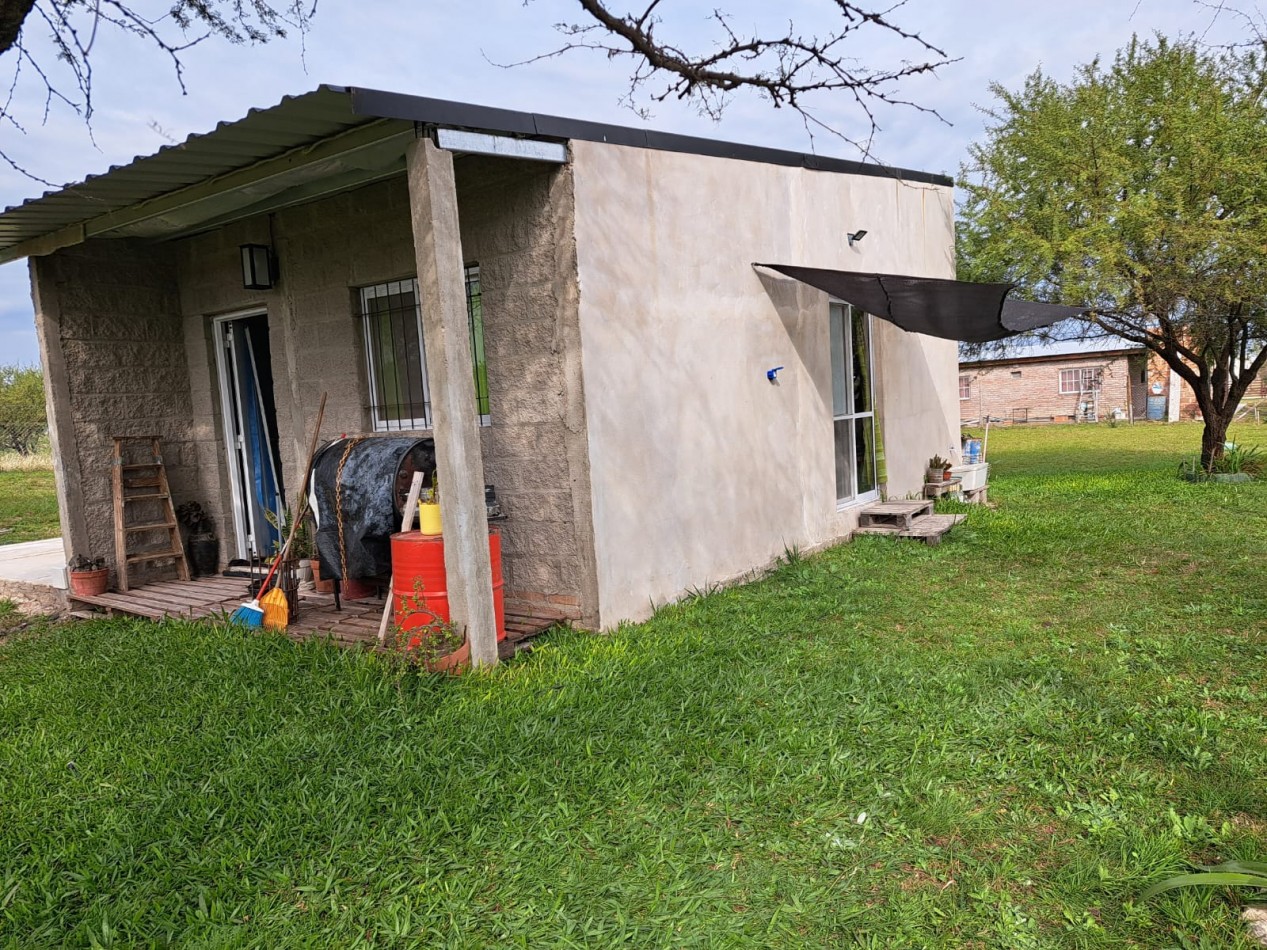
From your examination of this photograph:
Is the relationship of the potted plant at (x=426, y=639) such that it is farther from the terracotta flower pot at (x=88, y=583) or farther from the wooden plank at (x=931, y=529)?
the wooden plank at (x=931, y=529)

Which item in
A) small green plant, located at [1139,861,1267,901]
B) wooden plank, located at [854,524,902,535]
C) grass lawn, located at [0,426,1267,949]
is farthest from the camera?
wooden plank, located at [854,524,902,535]

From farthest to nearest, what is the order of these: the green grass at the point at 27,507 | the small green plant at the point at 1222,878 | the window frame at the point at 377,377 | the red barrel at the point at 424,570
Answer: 1. the green grass at the point at 27,507
2. the window frame at the point at 377,377
3. the red barrel at the point at 424,570
4. the small green plant at the point at 1222,878

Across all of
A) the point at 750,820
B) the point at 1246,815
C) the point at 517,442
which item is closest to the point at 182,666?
the point at 517,442

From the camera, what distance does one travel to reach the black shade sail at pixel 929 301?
20.9ft

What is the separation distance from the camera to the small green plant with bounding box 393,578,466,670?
4.49 m

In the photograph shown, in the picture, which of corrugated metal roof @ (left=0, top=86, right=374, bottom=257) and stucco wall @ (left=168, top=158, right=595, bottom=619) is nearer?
corrugated metal roof @ (left=0, top=86, right=374, bottom=257)

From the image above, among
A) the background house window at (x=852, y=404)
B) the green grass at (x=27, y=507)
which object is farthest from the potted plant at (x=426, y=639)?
the green grass at (x=27, y=507)

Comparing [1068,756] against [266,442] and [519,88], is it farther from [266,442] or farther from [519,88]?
[266,442]

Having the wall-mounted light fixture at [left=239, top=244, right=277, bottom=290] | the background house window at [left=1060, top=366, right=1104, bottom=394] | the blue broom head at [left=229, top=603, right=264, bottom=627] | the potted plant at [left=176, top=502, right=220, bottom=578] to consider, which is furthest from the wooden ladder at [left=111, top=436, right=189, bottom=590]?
the background house window at [left=1060, top=366, right=1104, bottom=394]

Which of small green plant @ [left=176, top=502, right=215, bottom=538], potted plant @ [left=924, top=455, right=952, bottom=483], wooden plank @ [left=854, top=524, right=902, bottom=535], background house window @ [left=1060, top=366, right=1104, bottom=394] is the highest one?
background house window @ [left=1060, top=366, right=1104, bottom=394]

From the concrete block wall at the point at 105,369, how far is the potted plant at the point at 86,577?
0.46 ft

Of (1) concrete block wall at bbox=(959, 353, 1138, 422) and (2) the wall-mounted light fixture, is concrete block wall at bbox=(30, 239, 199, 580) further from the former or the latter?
(1) concrete block wall at bbox=(959, 353, 1138, 422)

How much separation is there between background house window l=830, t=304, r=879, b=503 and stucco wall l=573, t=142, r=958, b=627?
419 mm

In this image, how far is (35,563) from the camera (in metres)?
8.23
